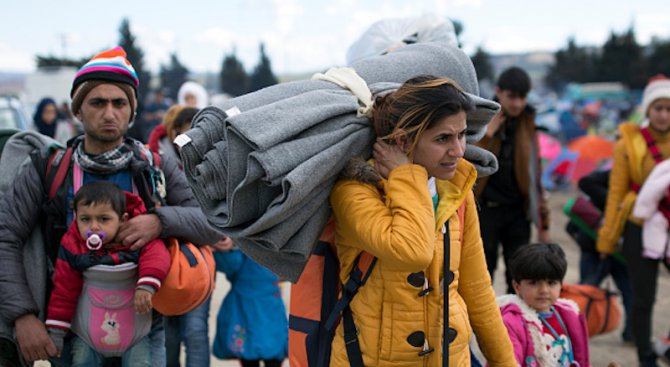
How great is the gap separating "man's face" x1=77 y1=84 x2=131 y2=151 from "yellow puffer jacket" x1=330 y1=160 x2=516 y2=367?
1.30m

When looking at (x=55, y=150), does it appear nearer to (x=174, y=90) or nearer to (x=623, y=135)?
(x=623, y=135)

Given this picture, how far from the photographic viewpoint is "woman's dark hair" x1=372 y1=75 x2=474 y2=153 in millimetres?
2109

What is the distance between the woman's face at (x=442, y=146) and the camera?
2.16 meters

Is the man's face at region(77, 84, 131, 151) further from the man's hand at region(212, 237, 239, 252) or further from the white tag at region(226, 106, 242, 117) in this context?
the man's hand at region(212, 237, 239, 252)

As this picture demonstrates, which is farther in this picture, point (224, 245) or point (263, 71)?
point (263, 71)

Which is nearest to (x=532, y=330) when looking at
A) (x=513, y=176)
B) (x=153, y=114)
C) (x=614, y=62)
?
(x=513, y=176)

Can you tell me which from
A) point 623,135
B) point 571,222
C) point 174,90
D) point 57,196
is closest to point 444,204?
point 57,196

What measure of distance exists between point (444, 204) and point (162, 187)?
1452mm

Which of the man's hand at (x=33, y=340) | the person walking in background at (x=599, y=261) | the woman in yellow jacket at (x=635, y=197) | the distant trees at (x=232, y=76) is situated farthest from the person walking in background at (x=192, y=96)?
the distant trees at (x=232, y=76)

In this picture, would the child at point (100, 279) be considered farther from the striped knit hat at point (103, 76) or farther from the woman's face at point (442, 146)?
the woman's face at point (442, 146)

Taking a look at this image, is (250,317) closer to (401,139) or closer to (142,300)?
(142,300)

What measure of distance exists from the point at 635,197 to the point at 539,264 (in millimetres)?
2066

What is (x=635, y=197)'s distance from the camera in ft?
16.4

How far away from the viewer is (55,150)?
3.09 metres
